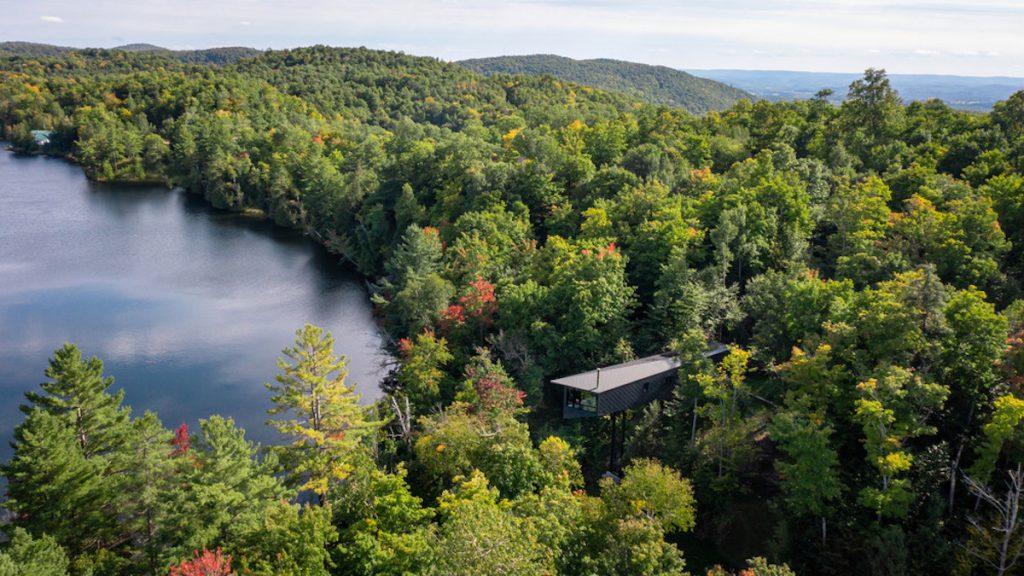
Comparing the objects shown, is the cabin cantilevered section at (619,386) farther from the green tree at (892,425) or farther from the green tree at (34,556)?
the green tree at (34,556)

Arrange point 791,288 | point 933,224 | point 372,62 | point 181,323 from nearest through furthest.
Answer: point 791,288, point 933,224, point 181,323, point 372,62

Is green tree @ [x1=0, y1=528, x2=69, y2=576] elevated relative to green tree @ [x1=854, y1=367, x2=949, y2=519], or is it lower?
lower

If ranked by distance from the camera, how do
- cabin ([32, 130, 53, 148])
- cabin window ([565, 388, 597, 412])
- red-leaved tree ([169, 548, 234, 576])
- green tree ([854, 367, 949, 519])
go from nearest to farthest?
red-leaved tree ([169, 548, 234, 576]) < green tree ([854, 367, 949, 519]) < cabin window ([565, 388, 597, 412]) < cabin ([32, 130, 53, 148])

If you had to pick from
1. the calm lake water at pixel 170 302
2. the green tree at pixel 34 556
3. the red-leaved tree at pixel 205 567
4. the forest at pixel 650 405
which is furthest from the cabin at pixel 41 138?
the red-leaved tree at pixel 205 567

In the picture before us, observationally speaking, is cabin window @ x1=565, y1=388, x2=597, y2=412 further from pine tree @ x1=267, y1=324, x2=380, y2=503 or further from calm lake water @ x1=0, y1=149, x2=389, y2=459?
calm lake water @ x1=0, y1=149, x2=389, y2=459

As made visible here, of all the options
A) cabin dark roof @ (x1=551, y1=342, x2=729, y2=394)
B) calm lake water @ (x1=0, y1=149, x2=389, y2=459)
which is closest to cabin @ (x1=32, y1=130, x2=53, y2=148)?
calm lake water @ (x1=0, y1=149, x2=389, y2=459)

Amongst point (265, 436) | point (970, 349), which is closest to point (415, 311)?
point (265, 436)

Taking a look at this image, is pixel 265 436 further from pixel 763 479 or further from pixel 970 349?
pixel 970 349

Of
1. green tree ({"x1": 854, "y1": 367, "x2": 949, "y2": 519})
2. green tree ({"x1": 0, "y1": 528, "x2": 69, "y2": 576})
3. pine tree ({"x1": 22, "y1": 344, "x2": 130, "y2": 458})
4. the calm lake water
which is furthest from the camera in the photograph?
the calm lake water
